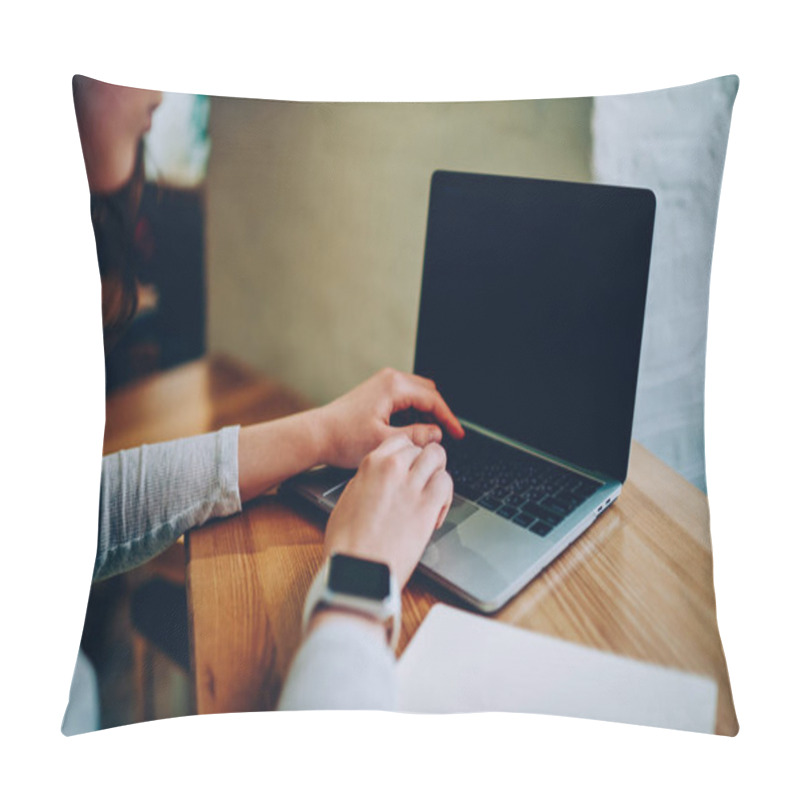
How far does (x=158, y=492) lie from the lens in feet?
2.51

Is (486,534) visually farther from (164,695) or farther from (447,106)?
(447,106)

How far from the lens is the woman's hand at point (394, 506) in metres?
0.70

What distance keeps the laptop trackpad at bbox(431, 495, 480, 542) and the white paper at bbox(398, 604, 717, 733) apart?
0.10 meters

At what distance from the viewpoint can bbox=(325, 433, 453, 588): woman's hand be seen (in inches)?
27.6

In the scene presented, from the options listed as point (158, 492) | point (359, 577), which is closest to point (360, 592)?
point (359, 577)

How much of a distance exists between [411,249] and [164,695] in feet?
1.74

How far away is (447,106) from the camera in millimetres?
767

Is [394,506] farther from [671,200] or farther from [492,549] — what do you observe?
[671,200]

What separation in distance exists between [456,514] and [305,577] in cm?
17

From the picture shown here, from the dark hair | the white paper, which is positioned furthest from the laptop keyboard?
the dark hair

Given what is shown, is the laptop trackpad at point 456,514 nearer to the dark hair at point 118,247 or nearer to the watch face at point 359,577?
the watch face at point 359,577

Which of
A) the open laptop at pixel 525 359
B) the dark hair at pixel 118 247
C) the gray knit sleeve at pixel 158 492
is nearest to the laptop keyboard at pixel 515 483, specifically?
the open laptop at pixel 525 359

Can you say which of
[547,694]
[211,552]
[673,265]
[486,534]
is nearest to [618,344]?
[673,265]

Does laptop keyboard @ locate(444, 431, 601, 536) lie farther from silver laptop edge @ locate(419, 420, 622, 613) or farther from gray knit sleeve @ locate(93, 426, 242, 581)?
gray knit sleeve @ locate(93, 426, 242, 581)
